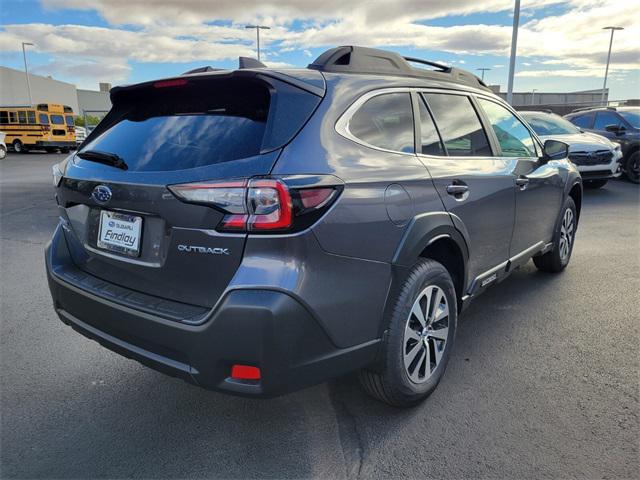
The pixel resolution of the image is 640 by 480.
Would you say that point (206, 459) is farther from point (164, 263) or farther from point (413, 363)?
point (413, 363)

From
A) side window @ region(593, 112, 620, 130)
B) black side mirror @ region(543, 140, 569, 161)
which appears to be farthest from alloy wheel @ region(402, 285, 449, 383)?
side window @ region(593, 112, 620, 130)

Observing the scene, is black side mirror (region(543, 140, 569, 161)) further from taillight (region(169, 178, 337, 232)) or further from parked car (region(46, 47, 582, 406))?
taillight (region(169, 178, 337, 232))

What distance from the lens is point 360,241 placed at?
2.21m

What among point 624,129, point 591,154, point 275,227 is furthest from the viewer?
point 624,129

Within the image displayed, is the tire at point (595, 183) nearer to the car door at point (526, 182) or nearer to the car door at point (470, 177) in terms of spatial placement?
the car door at point (526, 182)

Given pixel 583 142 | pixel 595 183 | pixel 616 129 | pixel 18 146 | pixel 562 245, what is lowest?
pixel 18 146

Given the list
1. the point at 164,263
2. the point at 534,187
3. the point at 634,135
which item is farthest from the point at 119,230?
the point at 634,135

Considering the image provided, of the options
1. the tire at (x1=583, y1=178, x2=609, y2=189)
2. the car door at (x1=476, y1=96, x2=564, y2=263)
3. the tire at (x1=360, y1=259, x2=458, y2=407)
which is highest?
the car door at (x1=476, y1=96, x2=564, y2=263)

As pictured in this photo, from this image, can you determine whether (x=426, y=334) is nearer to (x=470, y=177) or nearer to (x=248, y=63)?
(x=470, y=177)

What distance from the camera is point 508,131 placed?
13.1 ft

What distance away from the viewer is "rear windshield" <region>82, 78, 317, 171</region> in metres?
2.16

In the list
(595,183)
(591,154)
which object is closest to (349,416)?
(591,154)

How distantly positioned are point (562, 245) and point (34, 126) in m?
29.4

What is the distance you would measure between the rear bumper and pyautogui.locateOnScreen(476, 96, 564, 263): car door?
2.07 meters
